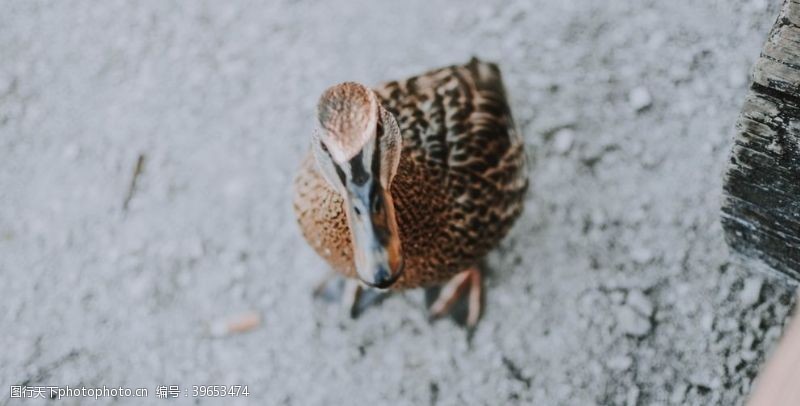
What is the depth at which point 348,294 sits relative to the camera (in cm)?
275

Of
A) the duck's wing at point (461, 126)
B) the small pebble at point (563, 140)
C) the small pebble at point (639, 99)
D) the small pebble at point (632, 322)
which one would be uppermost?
the duck's wing at point (461, 126)

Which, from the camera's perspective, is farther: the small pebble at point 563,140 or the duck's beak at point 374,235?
the small pebble at point 563,140

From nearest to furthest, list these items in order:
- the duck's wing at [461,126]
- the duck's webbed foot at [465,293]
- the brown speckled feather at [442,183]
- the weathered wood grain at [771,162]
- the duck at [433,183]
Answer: the weathered wood grain at [771,162] → the duck at [433,183] → the brown speckled feather at [442,183] → the duck's wing at [461,126] → the duck's webbed foot at [465,293]

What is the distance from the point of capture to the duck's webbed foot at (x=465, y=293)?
2.68 metres

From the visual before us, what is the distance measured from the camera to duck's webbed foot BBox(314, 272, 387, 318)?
8.98 feet

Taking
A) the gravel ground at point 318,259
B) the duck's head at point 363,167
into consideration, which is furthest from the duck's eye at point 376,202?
the gravel ground at point 318,259

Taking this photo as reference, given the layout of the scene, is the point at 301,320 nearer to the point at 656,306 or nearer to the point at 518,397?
the point at 518,397

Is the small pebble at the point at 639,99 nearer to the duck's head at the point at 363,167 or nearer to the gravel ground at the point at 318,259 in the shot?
the gravel ground at the point at 318,259

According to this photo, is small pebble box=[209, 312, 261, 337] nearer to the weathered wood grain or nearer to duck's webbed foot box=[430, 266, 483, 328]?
duck's webbed foot box=[430, 266, 483, 328]

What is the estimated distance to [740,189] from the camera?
207 cm

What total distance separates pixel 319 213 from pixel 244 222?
2.54 ft

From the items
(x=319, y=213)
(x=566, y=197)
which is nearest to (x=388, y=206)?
(x=319, y=213)

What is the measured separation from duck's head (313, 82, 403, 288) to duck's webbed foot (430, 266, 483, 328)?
2.88 feet

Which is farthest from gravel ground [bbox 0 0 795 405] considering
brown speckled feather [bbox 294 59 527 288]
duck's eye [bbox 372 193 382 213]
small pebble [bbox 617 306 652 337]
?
duck's eye [bbox 372 193 382 213]
